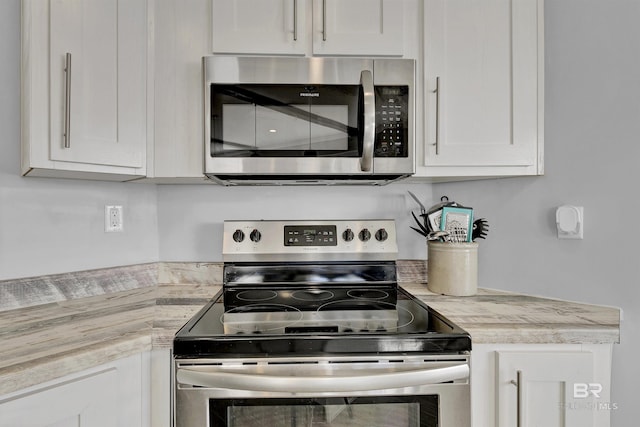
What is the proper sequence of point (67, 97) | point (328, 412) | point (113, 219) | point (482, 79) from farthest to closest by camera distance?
point (113, 219), point (482, 79), point (67, 97), point (328, 412)

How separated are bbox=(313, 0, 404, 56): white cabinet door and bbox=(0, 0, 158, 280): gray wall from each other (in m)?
1.00

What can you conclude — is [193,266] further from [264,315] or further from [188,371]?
[188,371]

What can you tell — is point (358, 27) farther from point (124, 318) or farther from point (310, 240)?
point (124, 318)

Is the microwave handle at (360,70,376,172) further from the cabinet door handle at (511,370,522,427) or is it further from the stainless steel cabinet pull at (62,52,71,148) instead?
the stainless steel cabinet pull at (62,52,71,148)

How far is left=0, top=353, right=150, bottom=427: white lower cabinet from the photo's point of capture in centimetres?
80

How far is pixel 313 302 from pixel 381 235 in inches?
17.5

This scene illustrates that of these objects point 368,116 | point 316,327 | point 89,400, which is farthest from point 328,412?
point 368,116

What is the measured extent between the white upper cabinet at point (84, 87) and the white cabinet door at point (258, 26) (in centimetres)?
26

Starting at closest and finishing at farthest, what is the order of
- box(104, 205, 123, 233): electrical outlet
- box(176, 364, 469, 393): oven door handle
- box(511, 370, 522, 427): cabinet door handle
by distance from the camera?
1. box(176, 364, 469, 393): oven door handle
2. box(511, 370, 522, 427): cabinet door handle
3. box(104, 205, 123, 233): electrical outlet

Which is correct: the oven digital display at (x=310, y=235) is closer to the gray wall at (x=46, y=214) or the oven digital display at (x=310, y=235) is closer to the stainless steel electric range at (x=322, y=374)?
the stainless steel electric range at (x=322, y=374)

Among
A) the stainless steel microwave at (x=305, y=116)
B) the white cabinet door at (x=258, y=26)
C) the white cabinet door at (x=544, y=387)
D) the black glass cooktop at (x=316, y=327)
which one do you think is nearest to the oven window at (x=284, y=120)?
the stainless steel microwave at (x=305, y=116)

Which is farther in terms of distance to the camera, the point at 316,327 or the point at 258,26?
the point at 258,26

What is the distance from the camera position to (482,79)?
1368mm

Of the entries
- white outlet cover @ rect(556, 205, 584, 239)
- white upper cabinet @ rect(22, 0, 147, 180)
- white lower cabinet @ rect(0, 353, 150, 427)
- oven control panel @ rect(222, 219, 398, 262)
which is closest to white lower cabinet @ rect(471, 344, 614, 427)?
white outlet cover @ rect(556, 205, 584, 239)
